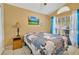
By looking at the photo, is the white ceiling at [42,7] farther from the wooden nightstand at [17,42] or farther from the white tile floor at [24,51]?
the white tile floor at [24,51]

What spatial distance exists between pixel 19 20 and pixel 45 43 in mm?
482

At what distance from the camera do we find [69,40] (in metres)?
1.61

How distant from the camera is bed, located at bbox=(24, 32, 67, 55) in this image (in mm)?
1567

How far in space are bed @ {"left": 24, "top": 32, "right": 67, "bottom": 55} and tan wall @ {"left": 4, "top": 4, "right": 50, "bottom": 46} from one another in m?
0.09

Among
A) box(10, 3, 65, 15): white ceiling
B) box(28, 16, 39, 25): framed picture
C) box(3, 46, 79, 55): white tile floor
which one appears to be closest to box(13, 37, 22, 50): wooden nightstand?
box(3, 46, 79, 55): white tile floor

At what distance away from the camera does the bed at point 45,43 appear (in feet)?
5.14

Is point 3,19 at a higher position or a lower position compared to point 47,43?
higher

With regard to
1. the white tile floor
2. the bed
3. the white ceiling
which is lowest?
the white tile floor

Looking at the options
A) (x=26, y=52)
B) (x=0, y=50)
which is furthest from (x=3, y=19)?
(x=26, y=52)

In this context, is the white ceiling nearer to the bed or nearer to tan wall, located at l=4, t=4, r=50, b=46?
tan wall, located at l=4, t=4, r=50, b=46

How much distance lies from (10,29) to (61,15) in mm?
734

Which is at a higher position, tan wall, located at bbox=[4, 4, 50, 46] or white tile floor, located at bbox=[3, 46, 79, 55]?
tan wall, located at bbox=[4, 4, 50, 46]

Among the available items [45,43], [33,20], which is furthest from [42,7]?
[45,43]

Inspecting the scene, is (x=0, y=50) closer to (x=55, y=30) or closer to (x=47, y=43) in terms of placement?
(x=47, y=43)
